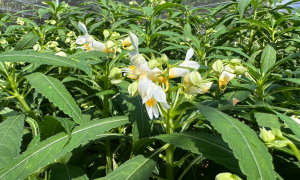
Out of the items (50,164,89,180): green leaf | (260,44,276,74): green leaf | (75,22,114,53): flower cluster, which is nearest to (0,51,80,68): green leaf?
(75,22,114,53): flower cluster

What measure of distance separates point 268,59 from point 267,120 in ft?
2.55

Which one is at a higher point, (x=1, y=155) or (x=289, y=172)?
(x=1, y=155)

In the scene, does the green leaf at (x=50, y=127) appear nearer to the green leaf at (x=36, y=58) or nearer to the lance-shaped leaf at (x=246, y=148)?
the green leaf at (x=36, y=58)

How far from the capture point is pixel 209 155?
876mm

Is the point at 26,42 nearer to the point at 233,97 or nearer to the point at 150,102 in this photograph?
the point at 150,102

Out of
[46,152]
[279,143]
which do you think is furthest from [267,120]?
[46,152]

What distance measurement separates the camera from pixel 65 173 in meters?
1.03

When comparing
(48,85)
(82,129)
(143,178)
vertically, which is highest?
(48,85)

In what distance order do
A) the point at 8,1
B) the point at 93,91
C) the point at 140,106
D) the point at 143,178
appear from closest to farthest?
1. the point at 143,178
2. the point at 140,106
3. the point at 93,91
4. the point at 8,1

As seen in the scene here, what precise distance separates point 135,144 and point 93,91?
27.5 inches

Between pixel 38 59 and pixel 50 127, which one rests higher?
pixel 38 59

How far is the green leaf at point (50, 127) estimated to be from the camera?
98cm

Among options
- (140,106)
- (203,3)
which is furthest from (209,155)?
(203,3)

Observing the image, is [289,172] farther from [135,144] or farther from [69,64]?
[69,64]
